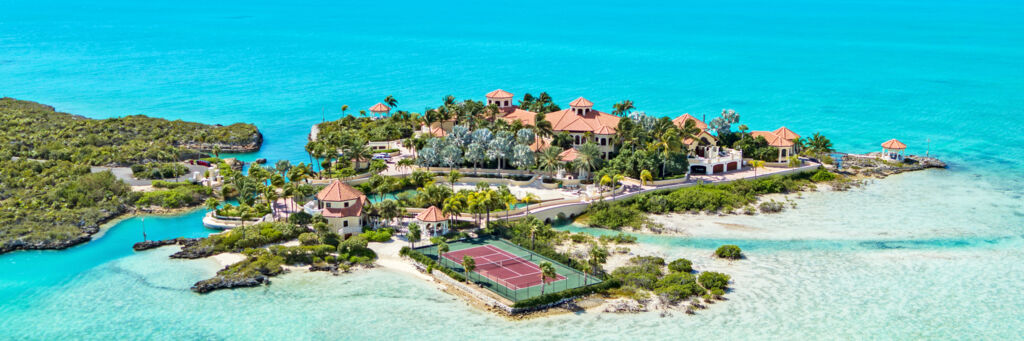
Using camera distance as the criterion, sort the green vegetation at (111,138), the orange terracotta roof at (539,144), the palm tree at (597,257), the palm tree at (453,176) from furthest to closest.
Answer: the green vegetation at (111,138) → the orange terracotta roof at (539,144) → the palm tree at (453,176) → the palm tree at (597,257)

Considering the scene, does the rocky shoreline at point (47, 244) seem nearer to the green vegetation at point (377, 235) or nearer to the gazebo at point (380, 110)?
the green vegetation at point (377, 235)

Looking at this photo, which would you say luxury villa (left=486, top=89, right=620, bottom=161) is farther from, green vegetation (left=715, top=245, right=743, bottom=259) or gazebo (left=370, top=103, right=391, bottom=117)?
green vegetation (left=715, top=245, right=743, bottom=259)

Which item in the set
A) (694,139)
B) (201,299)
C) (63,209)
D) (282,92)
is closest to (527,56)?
(282,92)

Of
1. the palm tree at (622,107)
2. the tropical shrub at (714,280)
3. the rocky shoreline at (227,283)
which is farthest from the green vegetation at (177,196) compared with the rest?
the tropical shrub at (714,280)

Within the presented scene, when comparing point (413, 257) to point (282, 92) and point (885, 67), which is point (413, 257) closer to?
point (282, 92)

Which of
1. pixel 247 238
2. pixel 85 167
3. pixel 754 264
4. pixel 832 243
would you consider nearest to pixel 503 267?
pixel 754 264

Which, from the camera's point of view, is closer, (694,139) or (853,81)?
(694,139)

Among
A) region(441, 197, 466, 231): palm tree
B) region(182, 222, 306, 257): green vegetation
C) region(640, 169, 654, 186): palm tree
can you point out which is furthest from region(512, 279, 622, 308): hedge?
region(640, 169, 654, 186): palm tree
